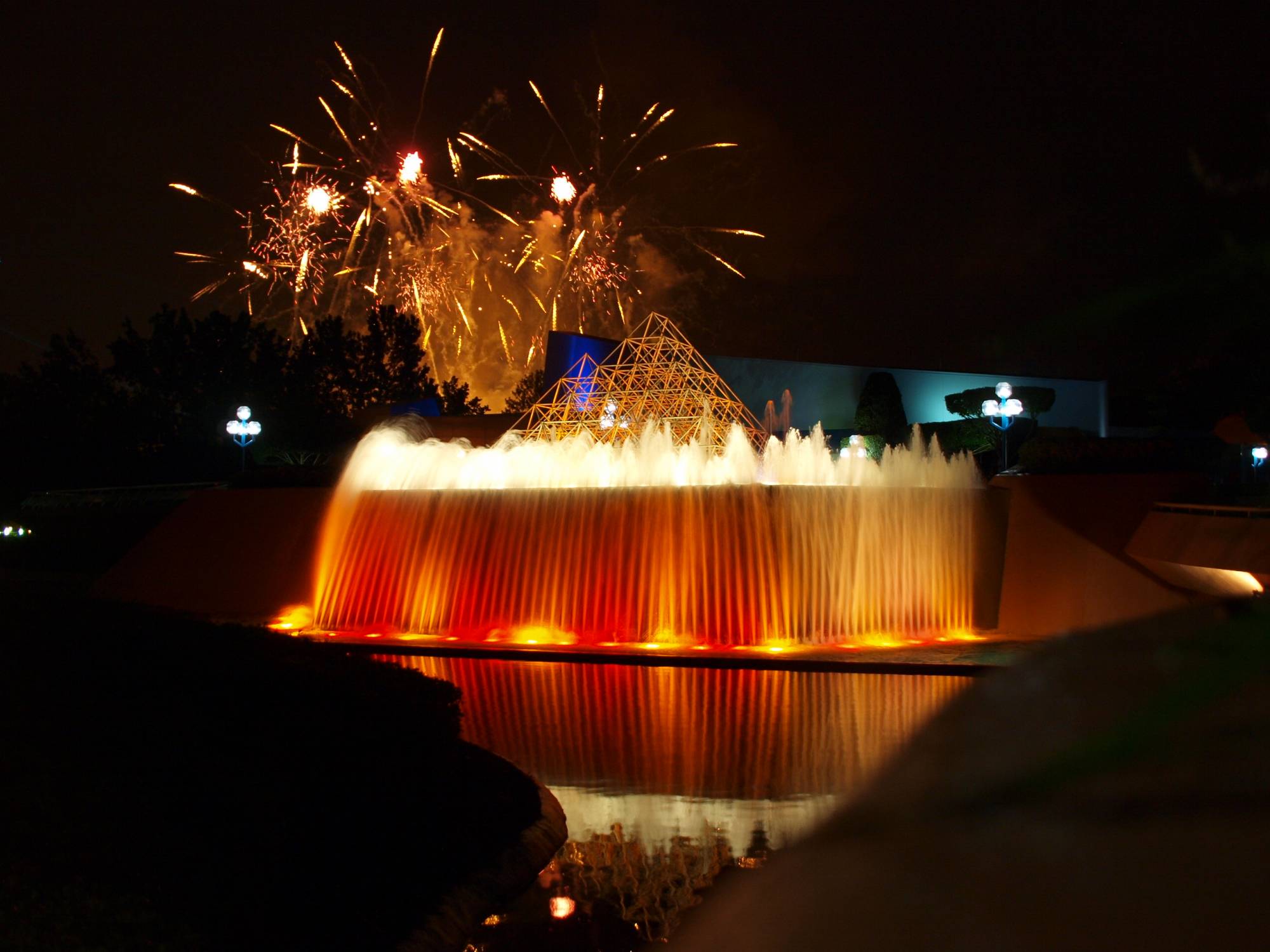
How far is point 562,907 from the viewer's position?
6.06 m

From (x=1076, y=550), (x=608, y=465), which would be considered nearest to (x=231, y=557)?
(x=608, y=465)

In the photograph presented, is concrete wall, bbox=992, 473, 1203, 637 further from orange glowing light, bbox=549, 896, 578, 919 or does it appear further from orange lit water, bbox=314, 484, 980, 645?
orange glowing light, bbox=549, 896, 578, 919

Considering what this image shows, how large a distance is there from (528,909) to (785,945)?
5741 mm

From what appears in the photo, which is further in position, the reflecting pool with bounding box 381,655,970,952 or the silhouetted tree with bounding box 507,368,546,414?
the silhouetted tree with bounding box 507,368,546,414

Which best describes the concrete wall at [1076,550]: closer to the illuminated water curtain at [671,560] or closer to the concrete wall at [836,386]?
the illuminated water curtain at [671,560]

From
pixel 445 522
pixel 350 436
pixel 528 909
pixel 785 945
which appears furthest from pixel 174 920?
pixel 350 436

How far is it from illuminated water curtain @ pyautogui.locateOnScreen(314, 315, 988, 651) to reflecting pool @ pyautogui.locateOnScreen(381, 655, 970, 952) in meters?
2.60

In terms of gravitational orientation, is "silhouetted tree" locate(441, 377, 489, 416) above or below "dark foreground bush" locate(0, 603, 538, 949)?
above

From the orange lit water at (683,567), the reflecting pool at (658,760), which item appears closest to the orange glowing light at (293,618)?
the orange lit water at (683,567)

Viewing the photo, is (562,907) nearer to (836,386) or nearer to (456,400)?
(836,386)

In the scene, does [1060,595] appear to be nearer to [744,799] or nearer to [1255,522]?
[1255,522]

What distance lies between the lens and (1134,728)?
721 mm

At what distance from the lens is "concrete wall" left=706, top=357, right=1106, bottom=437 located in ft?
137

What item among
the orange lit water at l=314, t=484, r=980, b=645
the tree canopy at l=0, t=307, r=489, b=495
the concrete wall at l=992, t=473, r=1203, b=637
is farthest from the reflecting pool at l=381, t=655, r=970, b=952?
the tree canopy at l=0, t=307, r=489, b=495
